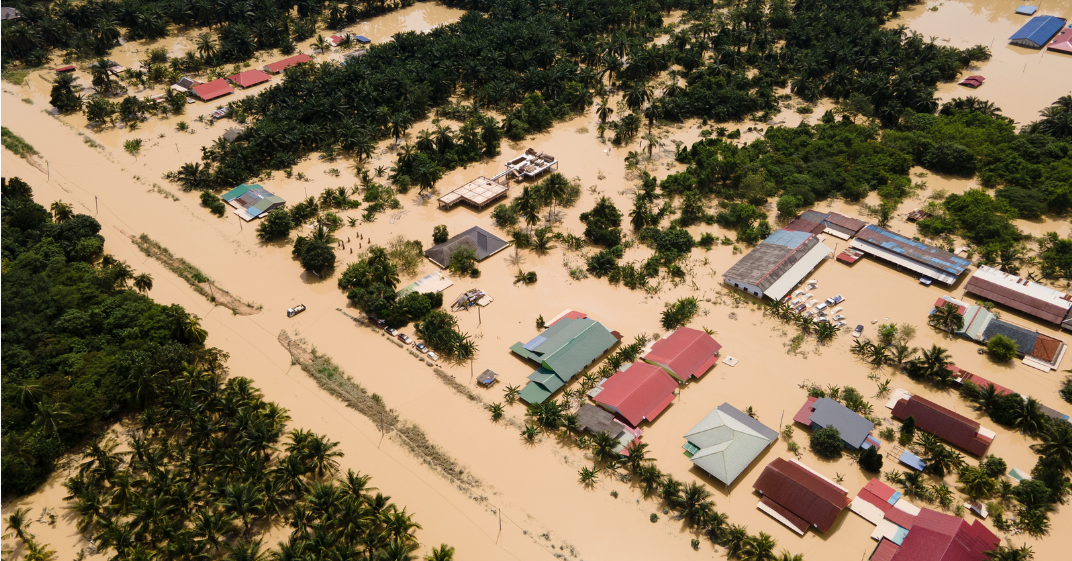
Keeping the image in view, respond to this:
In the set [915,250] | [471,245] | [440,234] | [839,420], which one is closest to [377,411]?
[471,245]

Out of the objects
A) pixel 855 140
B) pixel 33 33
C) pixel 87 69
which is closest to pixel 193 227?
pixel 87 69

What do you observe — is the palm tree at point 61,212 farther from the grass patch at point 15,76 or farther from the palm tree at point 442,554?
the palm tree at point 442,554

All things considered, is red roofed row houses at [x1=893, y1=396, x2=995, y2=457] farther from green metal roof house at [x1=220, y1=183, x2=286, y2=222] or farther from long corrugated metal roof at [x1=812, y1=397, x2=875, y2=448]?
green metal roof house at [x1=220, y1=183, x2=286, y2=222]

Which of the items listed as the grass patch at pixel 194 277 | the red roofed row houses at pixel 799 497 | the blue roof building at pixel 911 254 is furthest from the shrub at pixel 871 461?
the grass patch at pixel 194 277

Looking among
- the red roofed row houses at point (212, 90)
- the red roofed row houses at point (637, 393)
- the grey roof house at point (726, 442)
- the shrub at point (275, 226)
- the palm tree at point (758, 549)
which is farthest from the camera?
the red roofed row houses at point (212, 90)

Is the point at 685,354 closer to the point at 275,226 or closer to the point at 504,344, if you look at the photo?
the point at 504,344

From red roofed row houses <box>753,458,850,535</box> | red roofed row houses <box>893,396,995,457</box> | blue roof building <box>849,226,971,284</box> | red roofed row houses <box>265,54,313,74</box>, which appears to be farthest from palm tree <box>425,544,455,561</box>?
red roofed row houses <box>265,54,313,74</box>
